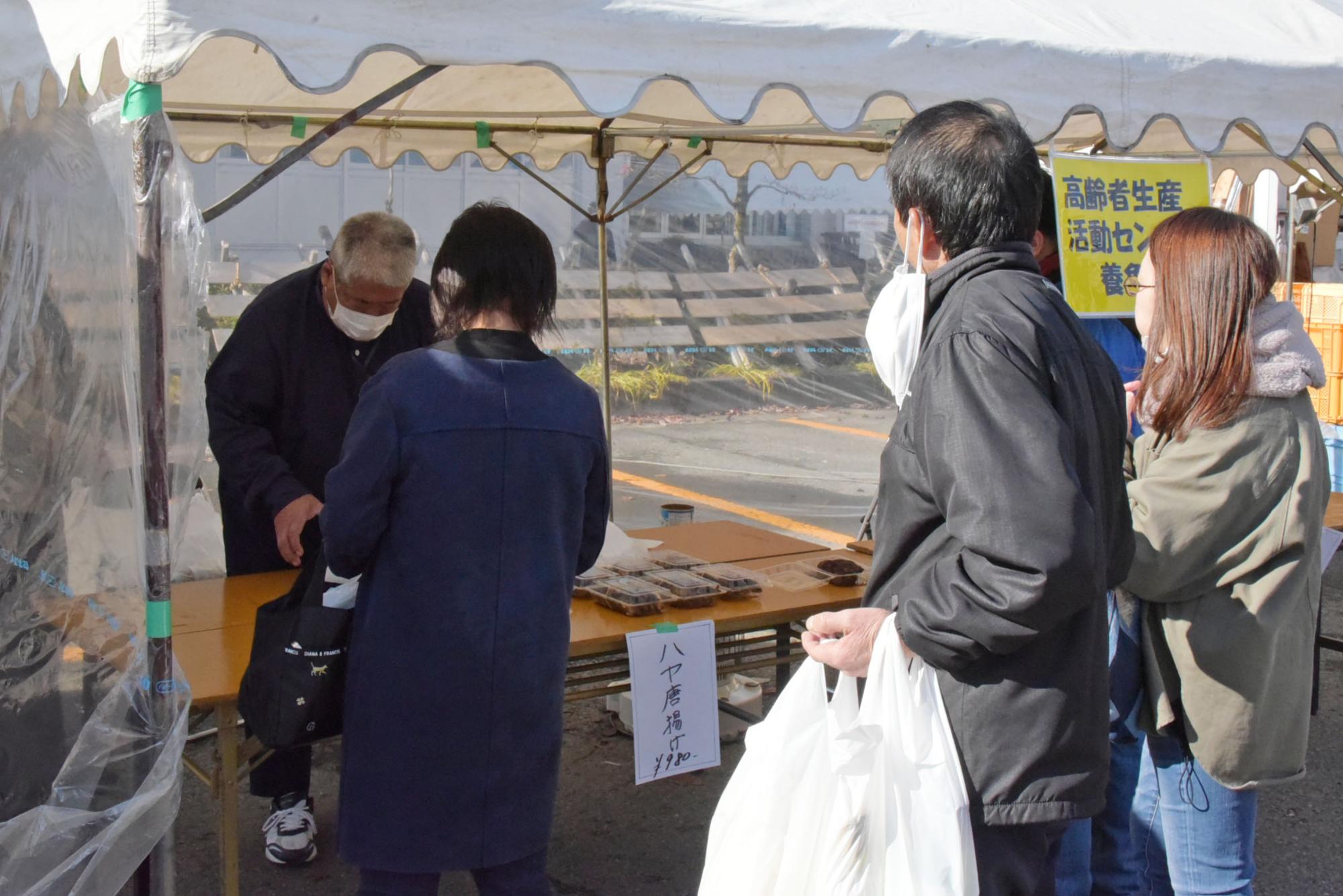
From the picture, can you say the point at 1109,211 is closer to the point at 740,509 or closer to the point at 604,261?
the point at 604,261

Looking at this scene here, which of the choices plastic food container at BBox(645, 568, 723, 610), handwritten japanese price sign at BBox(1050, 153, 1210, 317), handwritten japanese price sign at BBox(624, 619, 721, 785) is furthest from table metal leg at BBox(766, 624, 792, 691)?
handwritten japanese price sign at BBox(1050, 153, 1210, 317)

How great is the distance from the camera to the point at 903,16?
102 inches

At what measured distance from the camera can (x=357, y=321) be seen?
2848mm

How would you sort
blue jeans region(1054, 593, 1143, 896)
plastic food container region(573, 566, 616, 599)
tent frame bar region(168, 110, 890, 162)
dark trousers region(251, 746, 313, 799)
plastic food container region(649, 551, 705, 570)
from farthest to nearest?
1. tent frame bar region(168, 110, 890, 162)
2. plastic food container region(649, 551, 705, 570)
3. dark trousers region(251, 746, 313, 799)
4. plastic food container region(573, 566, 616, 599)
5. blue jeans region(1054, 593, 1143, 896)

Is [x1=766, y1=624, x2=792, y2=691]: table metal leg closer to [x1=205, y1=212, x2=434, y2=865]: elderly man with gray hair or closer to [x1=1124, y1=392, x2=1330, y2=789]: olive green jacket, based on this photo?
[x1=205, y1=212, x2=434, y2=865]: elderly man with gray hair

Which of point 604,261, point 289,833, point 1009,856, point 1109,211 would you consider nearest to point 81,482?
point 289,833

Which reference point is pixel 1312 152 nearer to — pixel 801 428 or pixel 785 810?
pixel 785 810

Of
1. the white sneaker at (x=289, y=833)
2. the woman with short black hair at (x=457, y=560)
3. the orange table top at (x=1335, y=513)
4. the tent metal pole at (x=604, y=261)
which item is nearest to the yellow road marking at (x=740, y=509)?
the tent metal pole at (x=604, y=261)

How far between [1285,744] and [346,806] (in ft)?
4.92

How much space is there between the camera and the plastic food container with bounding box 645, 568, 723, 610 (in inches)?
108

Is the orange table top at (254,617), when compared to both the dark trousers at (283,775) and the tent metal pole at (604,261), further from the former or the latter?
the tent metal pole at (604,261)

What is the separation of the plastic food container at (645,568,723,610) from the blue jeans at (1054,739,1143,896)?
2.99ft

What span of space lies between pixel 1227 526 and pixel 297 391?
2.04m

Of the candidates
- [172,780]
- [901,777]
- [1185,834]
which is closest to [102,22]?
[172,780]
